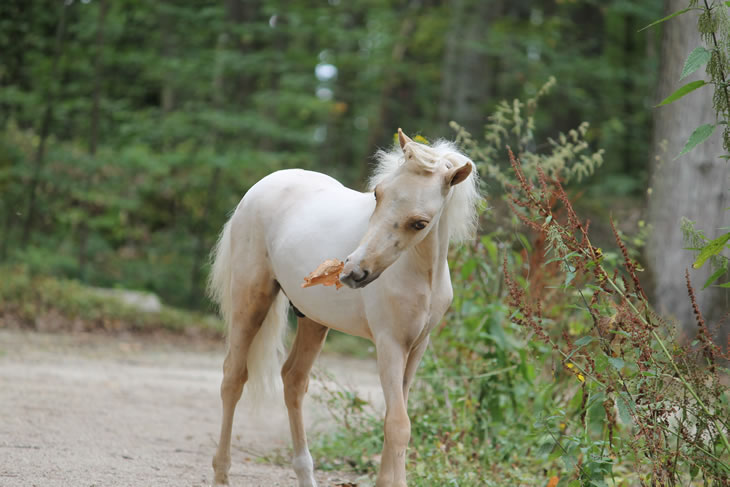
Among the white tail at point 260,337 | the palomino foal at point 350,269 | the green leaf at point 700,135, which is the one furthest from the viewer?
the white tail at point 260,337

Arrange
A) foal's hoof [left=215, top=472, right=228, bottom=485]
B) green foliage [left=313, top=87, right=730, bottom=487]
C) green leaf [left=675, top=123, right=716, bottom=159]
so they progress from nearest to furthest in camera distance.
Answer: green leaf [left=675, top=123, right=716, bottom=159] < green foliage [left=313, top=87, right=730, bottom=487] < foal's hoof [left=215, top=472, right=228, bottom=485]

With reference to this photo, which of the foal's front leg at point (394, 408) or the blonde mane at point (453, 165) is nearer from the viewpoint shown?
the blonde mane at point (453, 165)

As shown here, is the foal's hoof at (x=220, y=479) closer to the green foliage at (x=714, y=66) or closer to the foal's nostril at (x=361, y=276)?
the foal's nostril at (x=361, y=276)

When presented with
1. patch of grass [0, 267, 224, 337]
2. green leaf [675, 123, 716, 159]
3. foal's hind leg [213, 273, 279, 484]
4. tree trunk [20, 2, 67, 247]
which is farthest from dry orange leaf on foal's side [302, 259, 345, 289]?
tree trunk [20, 2, 67, 247]

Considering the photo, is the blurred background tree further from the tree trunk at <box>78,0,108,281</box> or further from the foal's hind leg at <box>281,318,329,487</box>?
the foal's hind leg at <box>281,318,329,487</box>

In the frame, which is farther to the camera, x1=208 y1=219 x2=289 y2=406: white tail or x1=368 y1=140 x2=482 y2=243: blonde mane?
x1=208 y1=219 x2=289 y2=406: white tail

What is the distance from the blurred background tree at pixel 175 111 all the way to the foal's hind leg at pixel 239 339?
874 cm

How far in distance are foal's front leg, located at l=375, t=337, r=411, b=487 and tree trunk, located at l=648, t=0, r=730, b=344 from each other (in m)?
4.58

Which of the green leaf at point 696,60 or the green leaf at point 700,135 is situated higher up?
the green leaf at point 696,60

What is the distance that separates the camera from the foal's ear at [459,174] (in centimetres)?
300

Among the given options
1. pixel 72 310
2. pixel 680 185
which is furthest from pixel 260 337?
pixel 72 310

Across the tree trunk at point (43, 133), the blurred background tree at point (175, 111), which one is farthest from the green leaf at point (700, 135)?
the tree trunk at point (43, 133)

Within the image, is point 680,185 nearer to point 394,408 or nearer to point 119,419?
point 394,408

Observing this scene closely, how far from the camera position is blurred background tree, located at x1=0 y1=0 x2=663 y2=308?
41.4 feet
